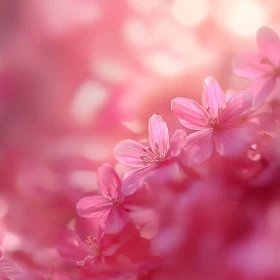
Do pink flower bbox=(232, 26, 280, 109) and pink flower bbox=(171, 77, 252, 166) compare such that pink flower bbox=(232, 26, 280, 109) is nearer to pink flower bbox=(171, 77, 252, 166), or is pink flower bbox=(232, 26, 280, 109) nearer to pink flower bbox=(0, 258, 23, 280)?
pink flower bbox=(171, 77, 252, 166)

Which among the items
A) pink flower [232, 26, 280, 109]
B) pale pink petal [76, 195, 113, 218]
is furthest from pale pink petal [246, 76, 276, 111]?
pale pink petal [76, 195, 113, 218]

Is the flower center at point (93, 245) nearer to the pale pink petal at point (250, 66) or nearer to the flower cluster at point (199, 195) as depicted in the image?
the flower cluster at point (199, 195)

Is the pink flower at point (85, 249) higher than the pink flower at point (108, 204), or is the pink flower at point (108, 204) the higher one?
the pink flower at point (108, 204)

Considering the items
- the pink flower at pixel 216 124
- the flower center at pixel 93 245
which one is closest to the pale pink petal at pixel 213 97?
the pink flower at pixel 216 124

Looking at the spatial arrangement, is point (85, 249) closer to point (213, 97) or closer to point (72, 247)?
point (72, 247)

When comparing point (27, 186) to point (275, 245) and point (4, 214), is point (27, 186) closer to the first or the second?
point (4, 214)

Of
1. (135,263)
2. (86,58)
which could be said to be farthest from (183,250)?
(86,58)
